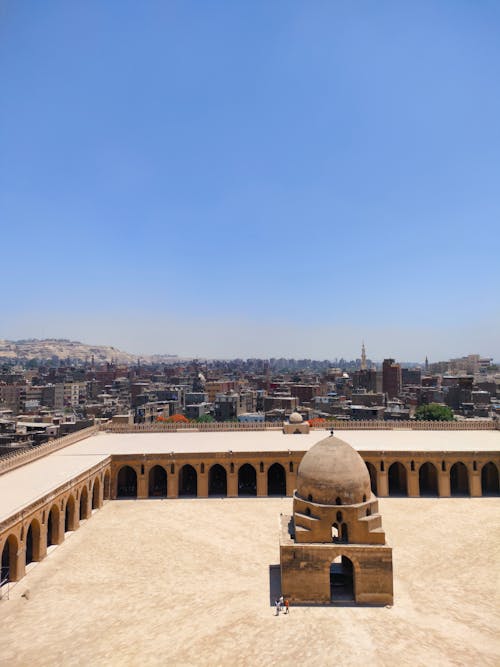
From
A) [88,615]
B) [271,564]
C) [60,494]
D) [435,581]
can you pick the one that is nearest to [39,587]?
[88,615]

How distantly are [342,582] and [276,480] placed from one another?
18499 mm

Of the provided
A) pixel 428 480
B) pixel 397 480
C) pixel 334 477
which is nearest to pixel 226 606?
pixel 334 477

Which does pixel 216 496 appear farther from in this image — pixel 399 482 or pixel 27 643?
pixel 27 643

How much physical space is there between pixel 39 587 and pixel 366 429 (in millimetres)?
32720

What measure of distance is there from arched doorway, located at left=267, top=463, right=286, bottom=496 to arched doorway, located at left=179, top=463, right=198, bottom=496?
229 inches

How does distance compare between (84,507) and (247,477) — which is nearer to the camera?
(84,507)

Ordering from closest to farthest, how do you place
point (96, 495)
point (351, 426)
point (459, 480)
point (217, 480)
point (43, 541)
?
point (43, 541)
point (96, 495)
point (459, 480)
point (217, 480)
point (351, 426)

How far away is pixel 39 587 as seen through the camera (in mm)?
21000

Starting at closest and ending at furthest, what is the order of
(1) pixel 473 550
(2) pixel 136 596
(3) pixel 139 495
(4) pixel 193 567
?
1. (2) pixel 136 596
2. (4) pixel 193 567
3. (1) pixel 473 550
4. (3) pixel 139 495

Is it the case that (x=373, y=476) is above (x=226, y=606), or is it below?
above

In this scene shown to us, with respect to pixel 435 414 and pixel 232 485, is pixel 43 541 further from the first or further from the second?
pixel 435 414

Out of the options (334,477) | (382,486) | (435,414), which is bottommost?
(382,486)

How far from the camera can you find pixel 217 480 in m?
40.6

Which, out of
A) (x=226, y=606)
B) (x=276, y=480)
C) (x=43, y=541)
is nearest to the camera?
(x=226, y=606)
